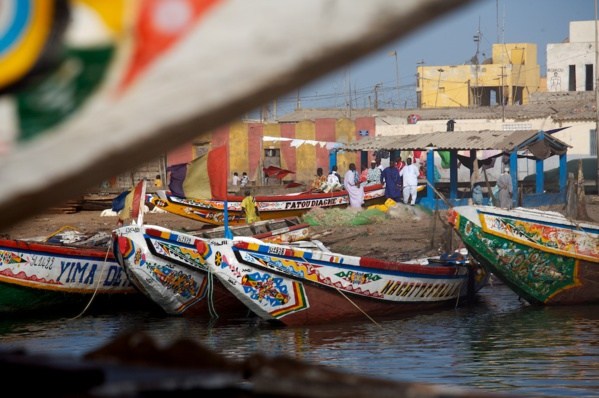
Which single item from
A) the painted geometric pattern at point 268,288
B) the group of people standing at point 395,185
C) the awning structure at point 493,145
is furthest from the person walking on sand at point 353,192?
the painted geometric pattern at point 268,288

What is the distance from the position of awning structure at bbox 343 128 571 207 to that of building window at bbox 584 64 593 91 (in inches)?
793

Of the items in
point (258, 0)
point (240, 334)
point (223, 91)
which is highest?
point (258, 0)

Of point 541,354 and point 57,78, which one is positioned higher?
point 57,78

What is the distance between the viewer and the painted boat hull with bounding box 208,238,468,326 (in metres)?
15.3

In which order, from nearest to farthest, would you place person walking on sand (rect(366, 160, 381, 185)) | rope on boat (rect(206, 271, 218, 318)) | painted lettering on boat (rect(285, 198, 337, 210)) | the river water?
the river water < rope on boat (rect(206, 271, 218, 318)) < painted lettering on boat (rect(285, 198, 337, 210)) < person walking on sand (rect(366, 160, 381, 185))

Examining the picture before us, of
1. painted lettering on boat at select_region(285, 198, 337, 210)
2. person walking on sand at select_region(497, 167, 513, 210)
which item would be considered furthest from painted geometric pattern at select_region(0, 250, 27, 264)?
painted lettering on boat at select_region(285, 198, 337, 210)

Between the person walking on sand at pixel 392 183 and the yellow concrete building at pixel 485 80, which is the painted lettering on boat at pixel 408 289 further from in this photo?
the yellow concrete building at pixel 485 80

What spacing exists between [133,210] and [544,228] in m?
6.81

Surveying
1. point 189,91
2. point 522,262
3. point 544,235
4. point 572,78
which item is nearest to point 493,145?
point 522,262

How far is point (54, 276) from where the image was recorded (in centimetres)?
1809

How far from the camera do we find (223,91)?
2.34 meters

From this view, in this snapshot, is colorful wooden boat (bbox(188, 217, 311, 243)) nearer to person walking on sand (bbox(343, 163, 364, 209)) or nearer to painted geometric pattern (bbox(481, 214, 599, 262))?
painted geometric pattern (bbox(481, 214, 599, 262))

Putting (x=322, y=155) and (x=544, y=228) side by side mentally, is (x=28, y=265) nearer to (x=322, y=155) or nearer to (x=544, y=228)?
(x=544, y=228)

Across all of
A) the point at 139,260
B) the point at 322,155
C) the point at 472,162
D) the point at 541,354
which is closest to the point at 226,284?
the point at 139,260
